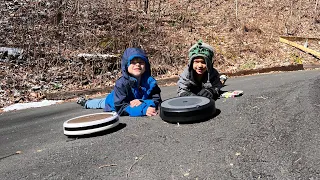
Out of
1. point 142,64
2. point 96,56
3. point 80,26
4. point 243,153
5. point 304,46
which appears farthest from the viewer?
point 304,46

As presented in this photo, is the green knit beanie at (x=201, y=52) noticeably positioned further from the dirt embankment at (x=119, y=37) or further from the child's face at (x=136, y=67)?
the dirt embankment at (x=119, y=37)

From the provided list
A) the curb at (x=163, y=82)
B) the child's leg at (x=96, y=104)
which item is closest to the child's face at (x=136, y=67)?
the child's leg at (x=96, y=104)

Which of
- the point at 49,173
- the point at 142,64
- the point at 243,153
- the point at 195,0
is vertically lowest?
the point at 49,173

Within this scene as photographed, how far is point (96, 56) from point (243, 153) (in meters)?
7.37

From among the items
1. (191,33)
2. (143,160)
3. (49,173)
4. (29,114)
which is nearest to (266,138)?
(143,160)

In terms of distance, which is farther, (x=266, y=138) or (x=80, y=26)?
(x=80, y=26)

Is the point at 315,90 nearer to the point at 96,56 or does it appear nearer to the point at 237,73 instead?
the point at 237,73

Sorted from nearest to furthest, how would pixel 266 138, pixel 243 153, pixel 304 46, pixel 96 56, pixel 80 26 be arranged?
pixel 243 153, pixel 266 138, pixel 96 56, pixel 80 26, pixel 304 46

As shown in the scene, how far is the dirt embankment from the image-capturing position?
8.03 m

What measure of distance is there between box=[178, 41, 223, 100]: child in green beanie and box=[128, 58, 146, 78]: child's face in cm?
58

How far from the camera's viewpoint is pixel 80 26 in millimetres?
10562

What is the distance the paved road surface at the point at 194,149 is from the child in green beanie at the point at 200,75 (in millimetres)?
509

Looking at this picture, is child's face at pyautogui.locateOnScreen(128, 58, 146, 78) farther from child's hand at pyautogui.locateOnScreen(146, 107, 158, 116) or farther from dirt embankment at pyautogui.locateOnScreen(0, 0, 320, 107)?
dirt embankment at pyautogui.locateOnScreen(0, 0, 320, 107)

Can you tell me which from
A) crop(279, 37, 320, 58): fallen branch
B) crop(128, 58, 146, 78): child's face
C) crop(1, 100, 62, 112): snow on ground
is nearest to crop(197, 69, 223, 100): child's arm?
crop(128, 58, 146, 78): child's face
